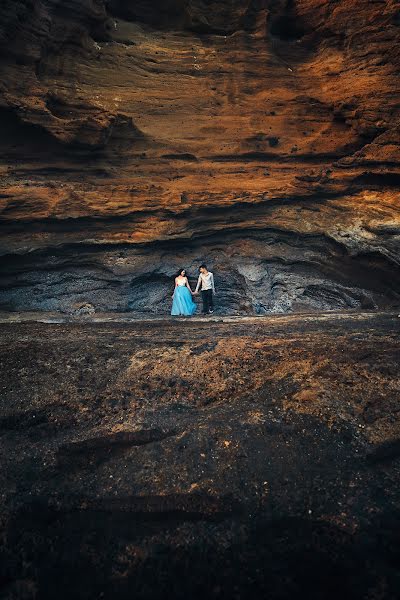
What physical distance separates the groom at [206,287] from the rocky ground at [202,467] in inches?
179

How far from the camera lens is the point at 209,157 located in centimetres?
1056

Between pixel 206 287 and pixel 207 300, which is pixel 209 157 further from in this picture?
pixel 207 300

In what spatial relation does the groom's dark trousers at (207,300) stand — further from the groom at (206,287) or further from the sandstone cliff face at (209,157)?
A: the sandstone cliff face at (209,157)

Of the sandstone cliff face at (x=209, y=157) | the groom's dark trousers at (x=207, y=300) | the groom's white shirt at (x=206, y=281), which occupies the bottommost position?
the groom's dark trousers at (x=207, y=300)

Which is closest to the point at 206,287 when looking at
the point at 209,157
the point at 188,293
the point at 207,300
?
the point at 207,300

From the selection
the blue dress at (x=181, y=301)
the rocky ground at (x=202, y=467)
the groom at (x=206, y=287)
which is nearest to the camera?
the rocky ground at (x=202, y=467)

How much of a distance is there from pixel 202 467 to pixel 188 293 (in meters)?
7.03

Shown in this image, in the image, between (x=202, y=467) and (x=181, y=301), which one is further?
(x=181, y=301)

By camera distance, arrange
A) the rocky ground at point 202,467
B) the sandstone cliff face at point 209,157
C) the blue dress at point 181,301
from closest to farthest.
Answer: the rocky ground at point 202,467 → the sandstone cliff face at point 209,157 → the blue dress at point 181,301

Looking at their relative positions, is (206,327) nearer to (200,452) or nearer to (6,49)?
(200,452)

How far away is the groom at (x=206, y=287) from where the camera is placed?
33.8 feet

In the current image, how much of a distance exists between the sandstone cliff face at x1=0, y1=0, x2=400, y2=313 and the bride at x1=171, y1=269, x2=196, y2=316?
3.08 ft

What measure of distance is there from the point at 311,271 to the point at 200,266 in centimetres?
336

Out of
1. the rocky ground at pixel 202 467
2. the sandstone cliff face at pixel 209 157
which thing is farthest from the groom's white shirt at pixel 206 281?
the rocky ground at pixel 202 467
